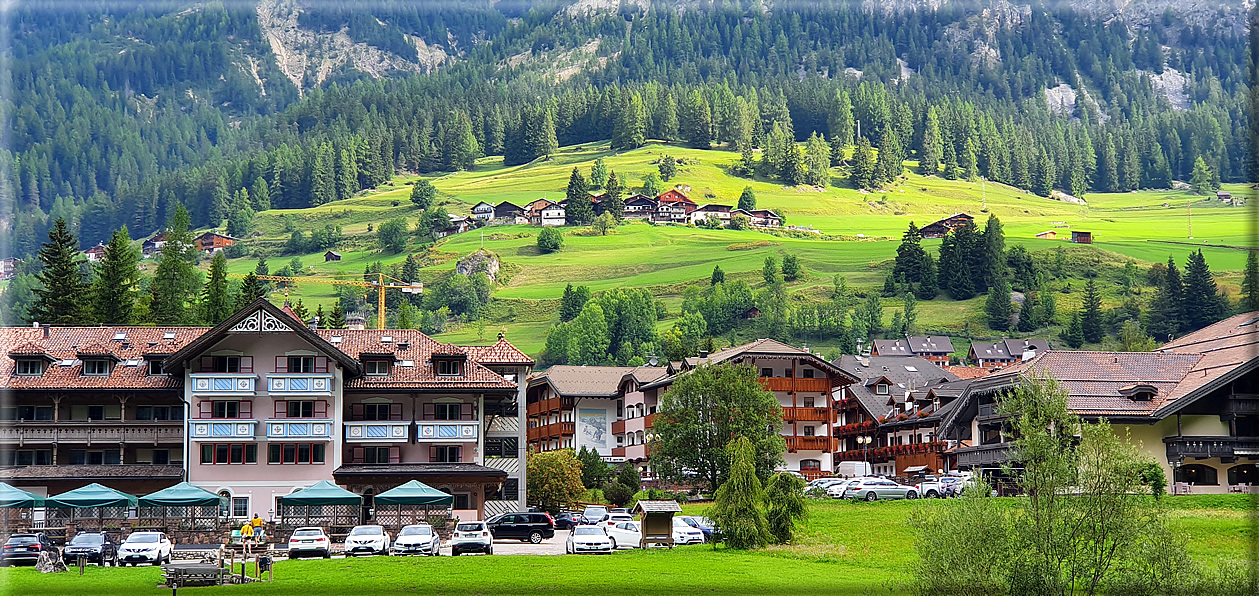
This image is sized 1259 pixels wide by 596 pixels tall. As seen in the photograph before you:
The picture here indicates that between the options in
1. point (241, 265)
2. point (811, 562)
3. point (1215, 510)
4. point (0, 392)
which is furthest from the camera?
point (241, 265)

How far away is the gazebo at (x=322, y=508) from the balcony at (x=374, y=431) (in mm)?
8001

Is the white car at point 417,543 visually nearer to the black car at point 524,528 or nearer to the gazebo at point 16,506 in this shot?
the black car at point 524,528

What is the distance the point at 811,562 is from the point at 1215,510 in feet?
50.6

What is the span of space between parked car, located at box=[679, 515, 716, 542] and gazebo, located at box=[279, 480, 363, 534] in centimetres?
1236

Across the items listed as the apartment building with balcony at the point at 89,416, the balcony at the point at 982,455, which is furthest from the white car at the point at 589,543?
the balcony at the point at 982,455

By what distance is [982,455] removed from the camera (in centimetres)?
6438

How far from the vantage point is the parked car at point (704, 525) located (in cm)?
4762

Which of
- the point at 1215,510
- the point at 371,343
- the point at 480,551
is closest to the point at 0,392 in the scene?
the point at 371,343

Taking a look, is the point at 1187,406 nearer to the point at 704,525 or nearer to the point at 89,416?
the point at 704,525

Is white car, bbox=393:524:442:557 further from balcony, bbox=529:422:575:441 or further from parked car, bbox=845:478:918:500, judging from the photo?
balcony, bbox=529:422:575:441

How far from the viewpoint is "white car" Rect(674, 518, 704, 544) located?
47125mm

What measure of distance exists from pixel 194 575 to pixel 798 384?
203 feet

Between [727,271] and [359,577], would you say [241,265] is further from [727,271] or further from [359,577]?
[359,577]

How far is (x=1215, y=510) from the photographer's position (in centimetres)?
4497
